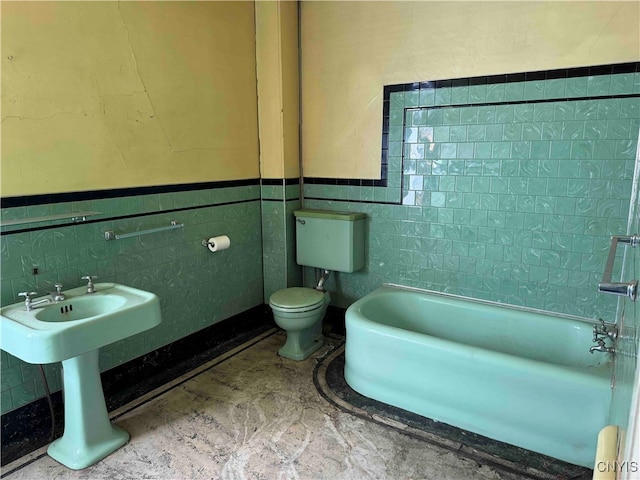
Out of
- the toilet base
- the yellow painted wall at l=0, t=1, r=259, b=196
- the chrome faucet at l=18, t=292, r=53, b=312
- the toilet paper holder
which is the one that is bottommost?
the toilet base

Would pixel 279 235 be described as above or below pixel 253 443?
above

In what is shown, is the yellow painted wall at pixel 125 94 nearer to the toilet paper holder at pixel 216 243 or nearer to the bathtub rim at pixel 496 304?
the toilet paper holder at pixel 216 243

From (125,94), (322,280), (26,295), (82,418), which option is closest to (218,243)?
(322,280)

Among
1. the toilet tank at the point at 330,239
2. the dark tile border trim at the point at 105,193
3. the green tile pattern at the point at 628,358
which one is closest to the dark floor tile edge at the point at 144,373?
the toilet tank at the point at 330,239

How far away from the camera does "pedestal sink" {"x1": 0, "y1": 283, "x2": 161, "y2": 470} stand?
1715 millimetres

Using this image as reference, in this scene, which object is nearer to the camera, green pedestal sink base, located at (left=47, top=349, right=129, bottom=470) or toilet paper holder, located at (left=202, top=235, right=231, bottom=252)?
green pedestal sink base, located at (left=47, top=349, right=129, bottom=470)

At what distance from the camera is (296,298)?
2.92 metres

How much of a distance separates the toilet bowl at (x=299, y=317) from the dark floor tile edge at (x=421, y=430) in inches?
7.4

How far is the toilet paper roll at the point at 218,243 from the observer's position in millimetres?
2840

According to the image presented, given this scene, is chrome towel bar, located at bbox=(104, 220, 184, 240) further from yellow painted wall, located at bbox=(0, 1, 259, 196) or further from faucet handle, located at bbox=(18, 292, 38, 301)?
faucet handle, located at bbox=(18, 292, 38, 301)

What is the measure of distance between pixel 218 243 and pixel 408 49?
5.52 ft

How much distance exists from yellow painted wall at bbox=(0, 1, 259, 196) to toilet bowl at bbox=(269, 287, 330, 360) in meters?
0.91

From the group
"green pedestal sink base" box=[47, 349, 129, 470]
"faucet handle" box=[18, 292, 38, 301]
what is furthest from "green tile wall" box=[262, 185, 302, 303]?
"faucet handle" box=[18, 292, 38, 301]

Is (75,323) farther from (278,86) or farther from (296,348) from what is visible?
(278,86)
